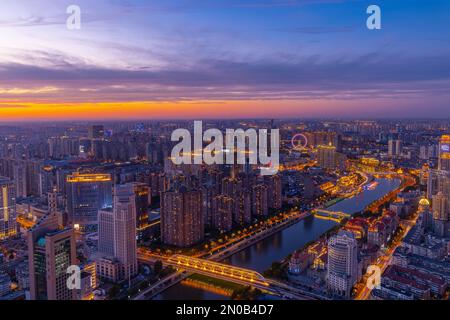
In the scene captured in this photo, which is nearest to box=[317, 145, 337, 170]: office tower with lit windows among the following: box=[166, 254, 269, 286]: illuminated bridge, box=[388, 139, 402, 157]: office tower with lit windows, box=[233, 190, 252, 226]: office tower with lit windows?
box=[388, 139, 402, 157]: office tower with lit windows

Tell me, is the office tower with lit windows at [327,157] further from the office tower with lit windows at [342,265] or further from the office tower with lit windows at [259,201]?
the office tower with lit windows at [342,265]

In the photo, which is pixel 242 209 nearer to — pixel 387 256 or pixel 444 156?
pixel 387 256

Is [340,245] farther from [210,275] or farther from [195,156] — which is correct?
[195,156]

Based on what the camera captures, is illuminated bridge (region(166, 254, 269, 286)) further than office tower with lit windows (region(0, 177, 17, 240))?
No

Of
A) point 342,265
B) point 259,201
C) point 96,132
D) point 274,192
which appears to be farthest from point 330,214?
point 96,132

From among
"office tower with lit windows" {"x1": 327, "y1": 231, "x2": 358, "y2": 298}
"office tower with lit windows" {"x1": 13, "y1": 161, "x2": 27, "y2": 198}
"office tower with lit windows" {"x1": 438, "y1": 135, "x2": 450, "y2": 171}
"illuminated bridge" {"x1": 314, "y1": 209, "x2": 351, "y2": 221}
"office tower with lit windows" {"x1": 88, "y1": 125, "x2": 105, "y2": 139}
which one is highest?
"office tower with lit windows" {"x1": 88, "y1": 125, "x2": 105, "y2": 139}

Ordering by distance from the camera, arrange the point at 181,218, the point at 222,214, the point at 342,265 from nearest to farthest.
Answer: the point at 342,265 < the point at 181,218 < the point at 222,214

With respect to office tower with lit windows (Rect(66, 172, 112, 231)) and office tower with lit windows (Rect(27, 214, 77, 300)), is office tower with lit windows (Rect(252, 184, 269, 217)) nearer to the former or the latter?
office tower with lit windows (Rect(66, 172, 112, 231))
